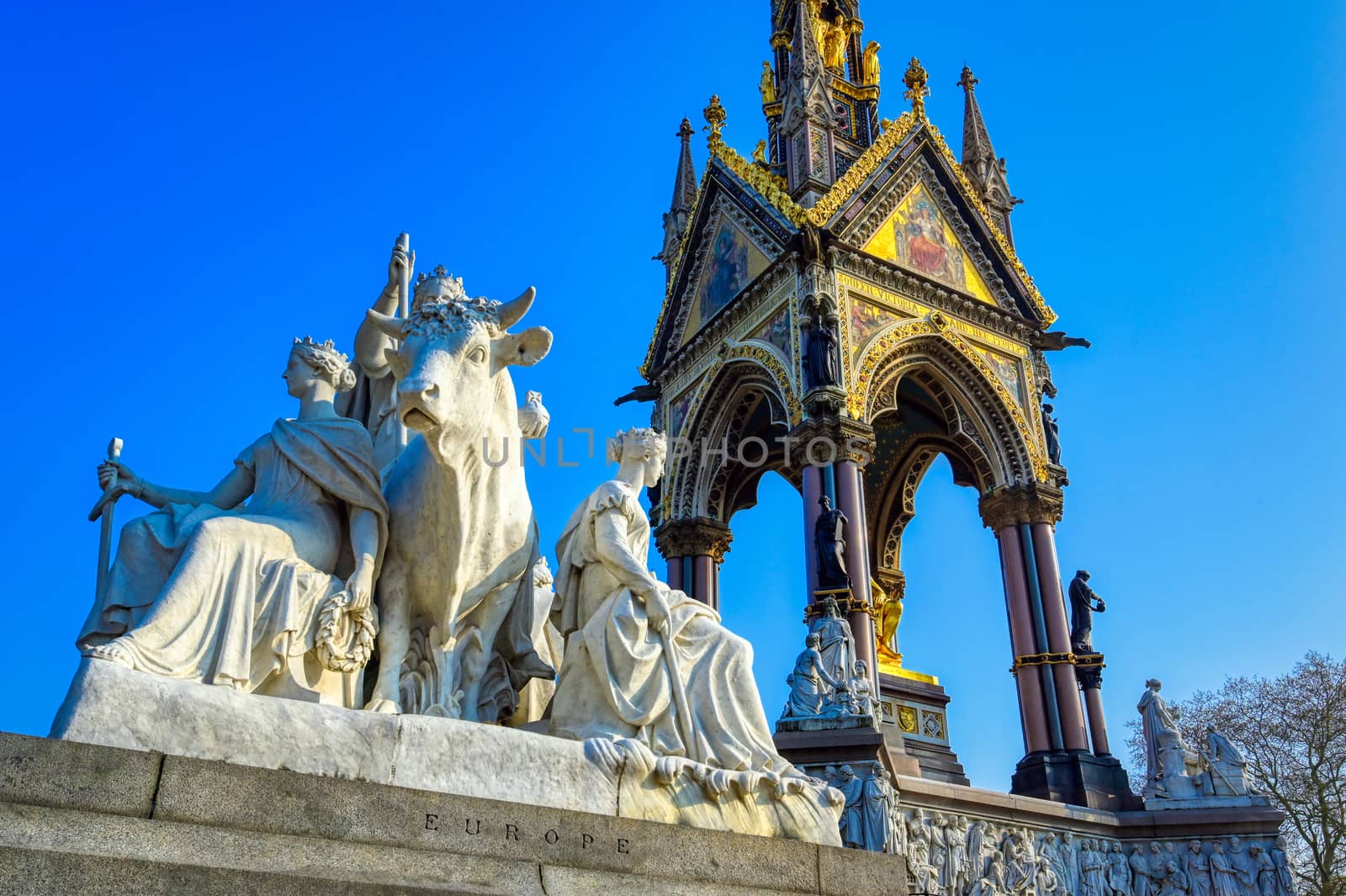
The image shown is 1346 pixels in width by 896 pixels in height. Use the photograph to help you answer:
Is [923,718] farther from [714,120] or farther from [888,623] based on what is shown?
[714,120]

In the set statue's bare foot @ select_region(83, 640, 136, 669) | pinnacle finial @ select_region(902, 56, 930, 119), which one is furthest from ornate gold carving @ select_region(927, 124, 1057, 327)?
statue's bare foot @ select_region(83, 640, 136, 669)

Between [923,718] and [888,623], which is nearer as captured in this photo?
[923,718]

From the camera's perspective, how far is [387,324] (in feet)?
11.9

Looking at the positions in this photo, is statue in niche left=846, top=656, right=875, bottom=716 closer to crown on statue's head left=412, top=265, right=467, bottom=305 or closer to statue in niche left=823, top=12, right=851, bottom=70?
crown on statue's head left=412, top=265, right=467, bottom=305

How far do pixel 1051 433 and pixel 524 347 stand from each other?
1785 cm

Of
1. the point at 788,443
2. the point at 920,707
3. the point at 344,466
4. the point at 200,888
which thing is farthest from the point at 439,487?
the point at 920,707

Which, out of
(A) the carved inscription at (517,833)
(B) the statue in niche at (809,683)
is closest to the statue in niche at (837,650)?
(B) the statue in niche at (809,683)

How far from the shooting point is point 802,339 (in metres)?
18.2

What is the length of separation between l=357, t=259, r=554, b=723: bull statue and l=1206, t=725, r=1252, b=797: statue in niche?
13.8 meters

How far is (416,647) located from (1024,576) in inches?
643

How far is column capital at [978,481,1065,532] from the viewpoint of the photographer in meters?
19.1

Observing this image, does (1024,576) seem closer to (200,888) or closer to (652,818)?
(652,818)

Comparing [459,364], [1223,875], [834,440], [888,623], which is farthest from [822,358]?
[459,364]

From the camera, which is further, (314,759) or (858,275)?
(858,275)
